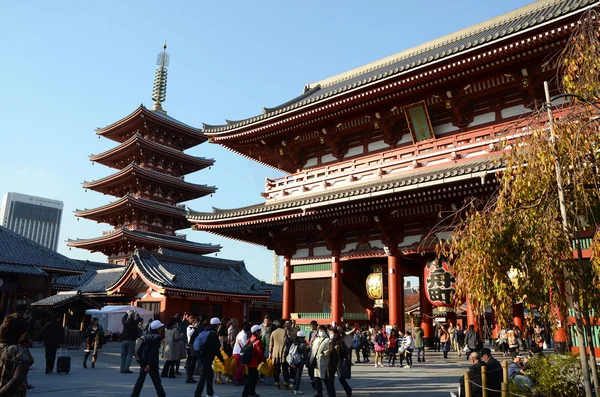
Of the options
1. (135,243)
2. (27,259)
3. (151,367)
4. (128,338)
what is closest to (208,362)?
(151,367)

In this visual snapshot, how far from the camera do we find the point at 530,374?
834 centimetres

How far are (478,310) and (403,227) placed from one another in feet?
38.6

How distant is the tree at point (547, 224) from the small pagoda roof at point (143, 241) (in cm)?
3764

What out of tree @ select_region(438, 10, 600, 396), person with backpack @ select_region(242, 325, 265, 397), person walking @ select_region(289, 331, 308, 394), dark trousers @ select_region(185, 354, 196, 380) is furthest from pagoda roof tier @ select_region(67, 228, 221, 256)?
tree @ select_region(438, 10, 600, 396)

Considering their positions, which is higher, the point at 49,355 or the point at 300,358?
the point at 300,358

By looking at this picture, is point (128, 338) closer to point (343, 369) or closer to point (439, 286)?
point (343, 369)

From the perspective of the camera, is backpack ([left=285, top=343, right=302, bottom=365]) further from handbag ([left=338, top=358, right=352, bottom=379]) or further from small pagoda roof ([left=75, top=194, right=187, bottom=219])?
small pagoda roof ([left=75, top=194, right=187, bottom=219])

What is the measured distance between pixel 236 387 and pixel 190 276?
61.0 feet

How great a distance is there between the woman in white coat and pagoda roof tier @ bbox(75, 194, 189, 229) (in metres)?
33.4

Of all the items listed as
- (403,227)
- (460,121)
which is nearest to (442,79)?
(460,121)

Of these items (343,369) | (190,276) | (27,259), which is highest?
(27,259)

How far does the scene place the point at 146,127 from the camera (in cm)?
4412

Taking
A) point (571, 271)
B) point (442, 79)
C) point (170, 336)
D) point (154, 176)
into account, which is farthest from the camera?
point (154, 176)

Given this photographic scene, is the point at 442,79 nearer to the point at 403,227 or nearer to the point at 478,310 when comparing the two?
the point at 403,227
